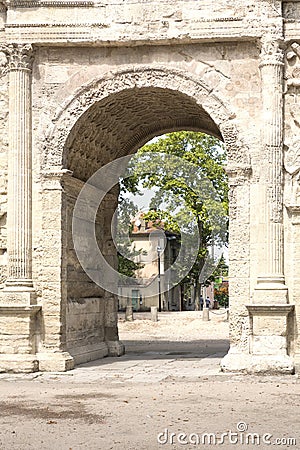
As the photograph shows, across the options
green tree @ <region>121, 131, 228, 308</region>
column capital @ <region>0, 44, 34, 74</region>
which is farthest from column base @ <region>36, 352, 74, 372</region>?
green tree @ <region>121, 131, 228, 308</region>

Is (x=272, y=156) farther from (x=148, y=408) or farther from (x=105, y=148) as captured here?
(x=148, y=408)

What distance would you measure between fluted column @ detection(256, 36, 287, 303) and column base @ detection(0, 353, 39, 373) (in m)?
3.65

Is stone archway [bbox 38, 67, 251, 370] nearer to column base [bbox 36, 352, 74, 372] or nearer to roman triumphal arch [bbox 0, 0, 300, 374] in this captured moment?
roman triumphal arch [bbox 0, 0, 300, 374]

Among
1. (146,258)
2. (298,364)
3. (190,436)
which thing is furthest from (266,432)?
(146,258)

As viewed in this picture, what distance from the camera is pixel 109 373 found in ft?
42.8

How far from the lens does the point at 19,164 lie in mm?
13328

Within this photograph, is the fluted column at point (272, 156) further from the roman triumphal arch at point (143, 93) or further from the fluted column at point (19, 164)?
the fluted column at point (19, 164)

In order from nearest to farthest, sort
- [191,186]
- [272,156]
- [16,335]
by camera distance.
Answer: [272,156] → [16,335] → [191,186]

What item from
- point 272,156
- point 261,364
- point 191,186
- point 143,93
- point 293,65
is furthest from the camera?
point 191,186

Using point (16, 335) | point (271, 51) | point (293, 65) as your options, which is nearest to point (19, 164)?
point (16, 335)

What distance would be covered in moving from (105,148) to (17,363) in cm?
466

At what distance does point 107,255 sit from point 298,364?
482 centimetres

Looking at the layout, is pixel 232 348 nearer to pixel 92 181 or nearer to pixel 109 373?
pixel 109 373

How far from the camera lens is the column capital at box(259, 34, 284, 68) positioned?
12.9 m
